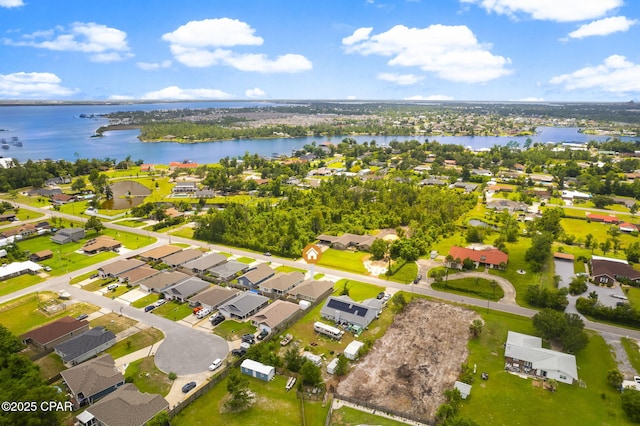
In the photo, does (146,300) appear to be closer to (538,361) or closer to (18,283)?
(18,283)

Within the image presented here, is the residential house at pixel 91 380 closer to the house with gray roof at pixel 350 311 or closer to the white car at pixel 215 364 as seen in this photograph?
the white car at pixel 215 364

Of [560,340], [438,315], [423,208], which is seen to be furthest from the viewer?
[423,208]

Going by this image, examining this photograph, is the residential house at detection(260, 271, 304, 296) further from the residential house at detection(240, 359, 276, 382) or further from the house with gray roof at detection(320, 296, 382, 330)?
the residential house at detection(240, 359, 276, 382)

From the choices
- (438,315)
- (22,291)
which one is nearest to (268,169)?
(22,291)

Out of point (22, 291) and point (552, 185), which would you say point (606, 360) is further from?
point (552, 185)

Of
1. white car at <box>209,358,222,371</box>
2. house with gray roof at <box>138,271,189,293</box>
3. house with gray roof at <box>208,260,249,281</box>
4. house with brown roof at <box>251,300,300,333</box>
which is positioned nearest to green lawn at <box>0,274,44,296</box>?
house with gray roof at <box>138,271,189,293</box>

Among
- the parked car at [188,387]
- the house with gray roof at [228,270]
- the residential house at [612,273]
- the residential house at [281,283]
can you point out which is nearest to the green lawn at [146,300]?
the house with gray roof at [228,270]

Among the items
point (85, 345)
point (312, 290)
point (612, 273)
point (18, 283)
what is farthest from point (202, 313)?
point (612, 273)
